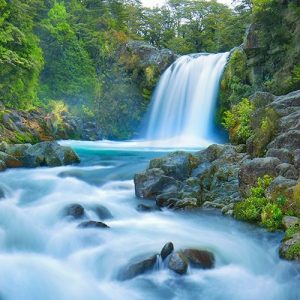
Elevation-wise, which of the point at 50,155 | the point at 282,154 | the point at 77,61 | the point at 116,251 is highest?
the point at 77,61

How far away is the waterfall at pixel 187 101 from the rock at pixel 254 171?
1299cm

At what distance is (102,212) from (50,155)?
221 inches

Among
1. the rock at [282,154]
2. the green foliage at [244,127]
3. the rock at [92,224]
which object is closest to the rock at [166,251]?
the rock at [92,224]

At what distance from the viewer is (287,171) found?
8812mm

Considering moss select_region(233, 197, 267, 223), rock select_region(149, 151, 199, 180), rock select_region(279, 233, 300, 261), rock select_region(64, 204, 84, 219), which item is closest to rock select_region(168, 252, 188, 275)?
rock select_region(279, 233, 300, 261)

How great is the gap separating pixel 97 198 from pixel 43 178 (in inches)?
101

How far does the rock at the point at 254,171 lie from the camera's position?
29.8ft

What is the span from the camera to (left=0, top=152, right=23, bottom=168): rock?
1342 centimetres

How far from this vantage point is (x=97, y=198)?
422 inches

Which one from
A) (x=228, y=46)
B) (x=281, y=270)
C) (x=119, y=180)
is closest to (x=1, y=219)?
(x=119, y=180)

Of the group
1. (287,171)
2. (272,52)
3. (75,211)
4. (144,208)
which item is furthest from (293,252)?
(272,52)

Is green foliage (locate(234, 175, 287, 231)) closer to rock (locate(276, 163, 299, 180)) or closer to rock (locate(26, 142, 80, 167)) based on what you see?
rock (locate(276, 163, 299, 180))

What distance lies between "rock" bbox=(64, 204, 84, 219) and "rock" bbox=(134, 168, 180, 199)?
2146 mm

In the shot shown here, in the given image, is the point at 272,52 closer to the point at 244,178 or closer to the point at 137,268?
the point at 244,178
